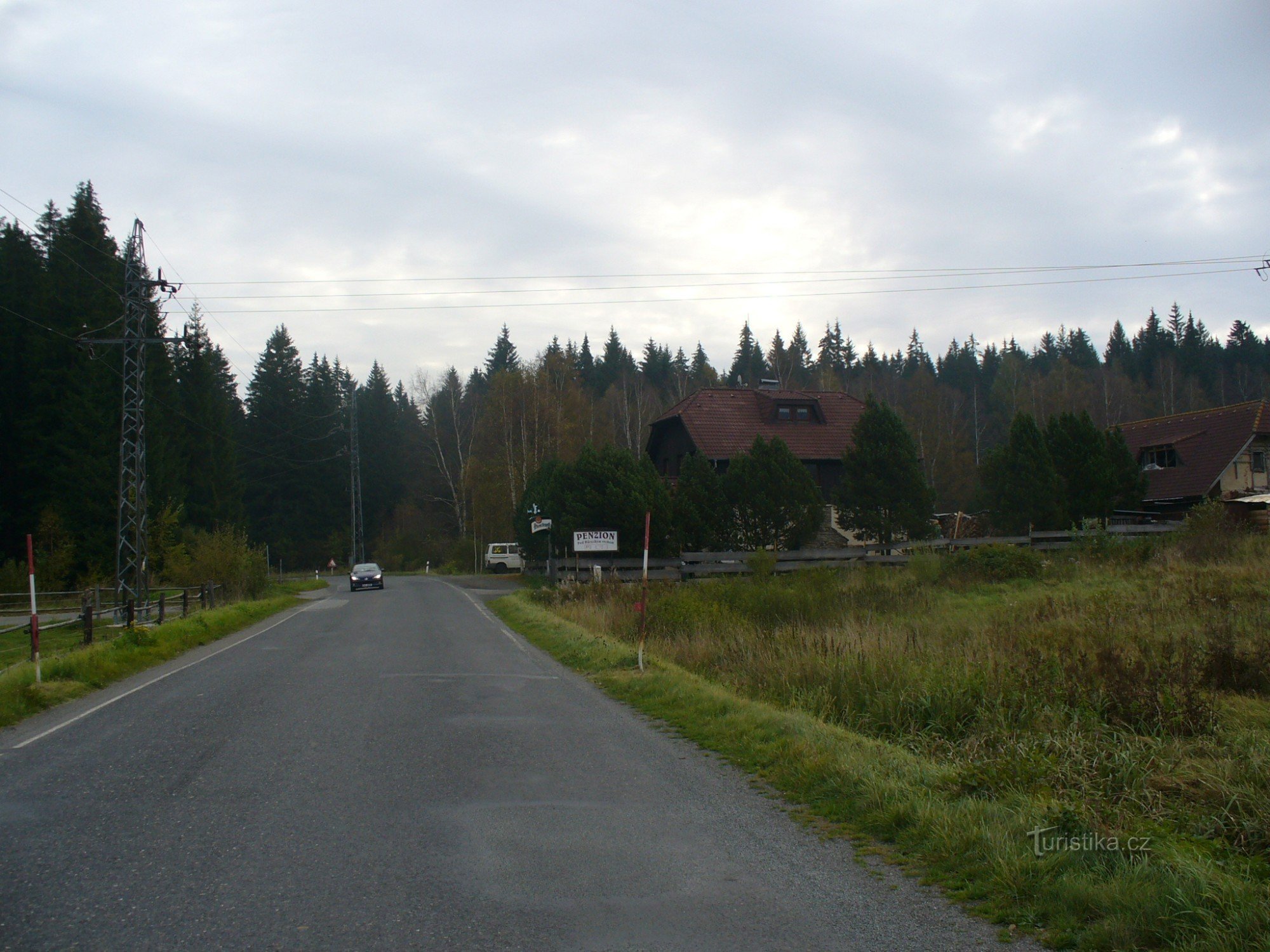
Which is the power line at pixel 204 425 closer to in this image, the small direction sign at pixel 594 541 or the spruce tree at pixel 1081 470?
the small direction sign at pixel 594 541

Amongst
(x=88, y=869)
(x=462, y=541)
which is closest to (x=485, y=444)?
(x=462, y=541)

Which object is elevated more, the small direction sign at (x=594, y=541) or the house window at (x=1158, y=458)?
the house window at (x=1158, y=458)

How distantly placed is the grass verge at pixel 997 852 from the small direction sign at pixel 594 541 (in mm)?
15213

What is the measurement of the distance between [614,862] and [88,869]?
3030mm

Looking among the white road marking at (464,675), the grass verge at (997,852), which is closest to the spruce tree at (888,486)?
the white road marking at (464,675)

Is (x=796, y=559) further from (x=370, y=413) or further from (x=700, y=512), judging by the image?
(x=370, y=413)

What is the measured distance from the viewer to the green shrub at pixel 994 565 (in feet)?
93.2

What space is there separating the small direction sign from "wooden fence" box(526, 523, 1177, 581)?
5.03 meters

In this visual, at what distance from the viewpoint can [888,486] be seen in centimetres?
3822

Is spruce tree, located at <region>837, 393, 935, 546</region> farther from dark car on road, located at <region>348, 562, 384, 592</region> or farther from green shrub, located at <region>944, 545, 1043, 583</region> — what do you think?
dark car on road, located at <region>348, 562, 384, 592</region>

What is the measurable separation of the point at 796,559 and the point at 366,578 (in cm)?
2191

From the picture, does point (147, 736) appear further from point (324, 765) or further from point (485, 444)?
point (485, 444)

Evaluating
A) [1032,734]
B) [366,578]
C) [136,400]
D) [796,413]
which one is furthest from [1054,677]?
[796,413]

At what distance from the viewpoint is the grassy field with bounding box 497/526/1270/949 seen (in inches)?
184
